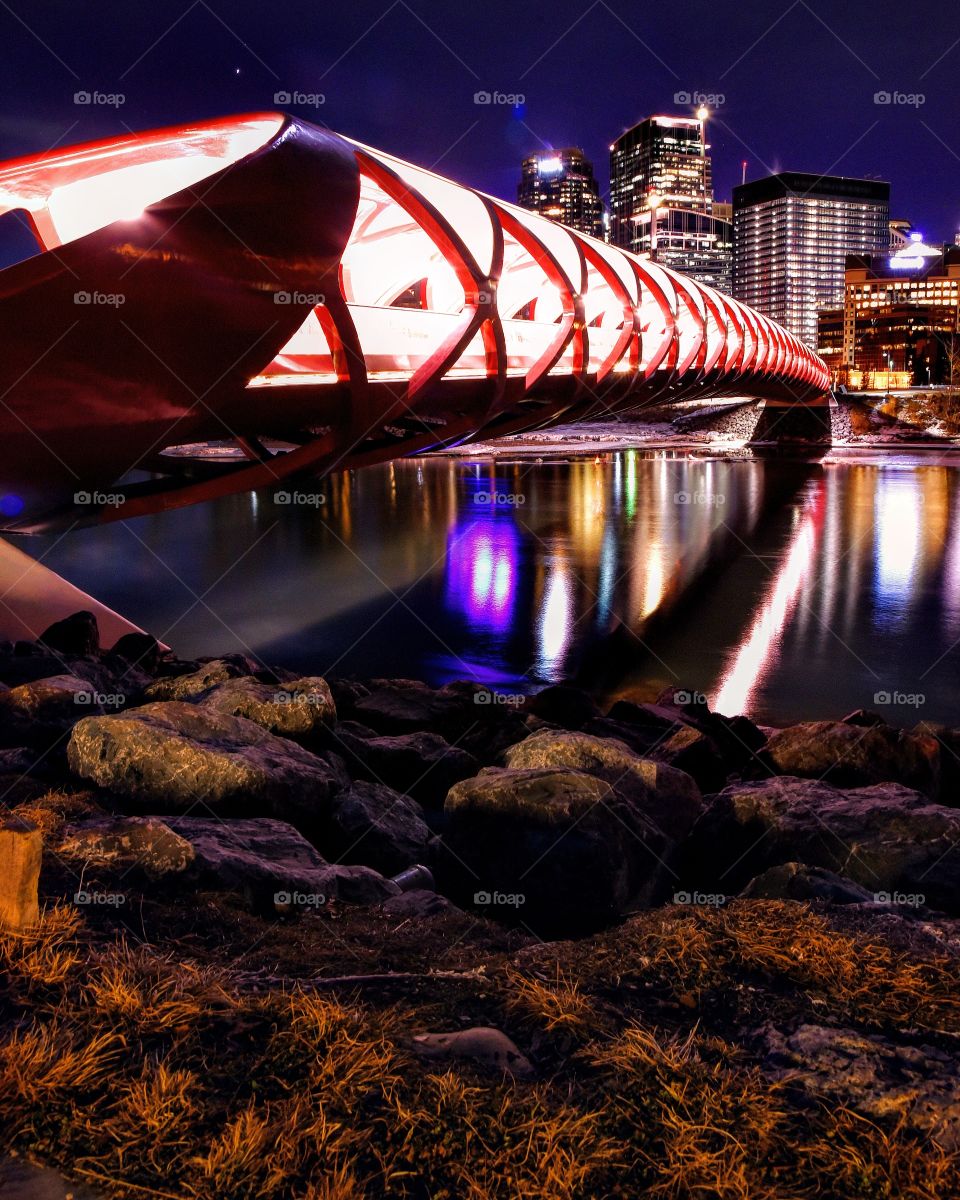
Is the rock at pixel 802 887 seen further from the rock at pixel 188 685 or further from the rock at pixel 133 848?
the rock at pixel 188 685

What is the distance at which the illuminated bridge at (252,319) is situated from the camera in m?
5.17

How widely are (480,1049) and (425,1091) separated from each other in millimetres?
225

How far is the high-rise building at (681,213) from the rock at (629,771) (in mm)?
164506

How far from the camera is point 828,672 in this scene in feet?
37.5

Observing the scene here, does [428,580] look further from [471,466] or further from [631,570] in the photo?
[471,466]

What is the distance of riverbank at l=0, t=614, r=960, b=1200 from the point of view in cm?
220

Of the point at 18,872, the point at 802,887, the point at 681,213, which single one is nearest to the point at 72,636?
the point at 18,872

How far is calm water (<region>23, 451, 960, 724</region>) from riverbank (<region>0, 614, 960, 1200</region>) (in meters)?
5.82

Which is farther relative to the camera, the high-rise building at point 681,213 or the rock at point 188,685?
the high-rise building at point 681,213

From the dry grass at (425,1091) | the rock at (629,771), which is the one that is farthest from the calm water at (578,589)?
the dry grass at (425,1091)

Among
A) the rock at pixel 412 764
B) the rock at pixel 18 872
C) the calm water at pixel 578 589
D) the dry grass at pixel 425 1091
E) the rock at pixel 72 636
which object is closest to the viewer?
the dry grass at pixel 425 1091

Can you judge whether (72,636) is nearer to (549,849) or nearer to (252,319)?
(252,319)

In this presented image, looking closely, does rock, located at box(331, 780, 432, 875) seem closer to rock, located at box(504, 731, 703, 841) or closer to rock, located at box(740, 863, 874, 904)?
rock, located at box(504, 731, 703, 841)

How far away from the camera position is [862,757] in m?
6.88
